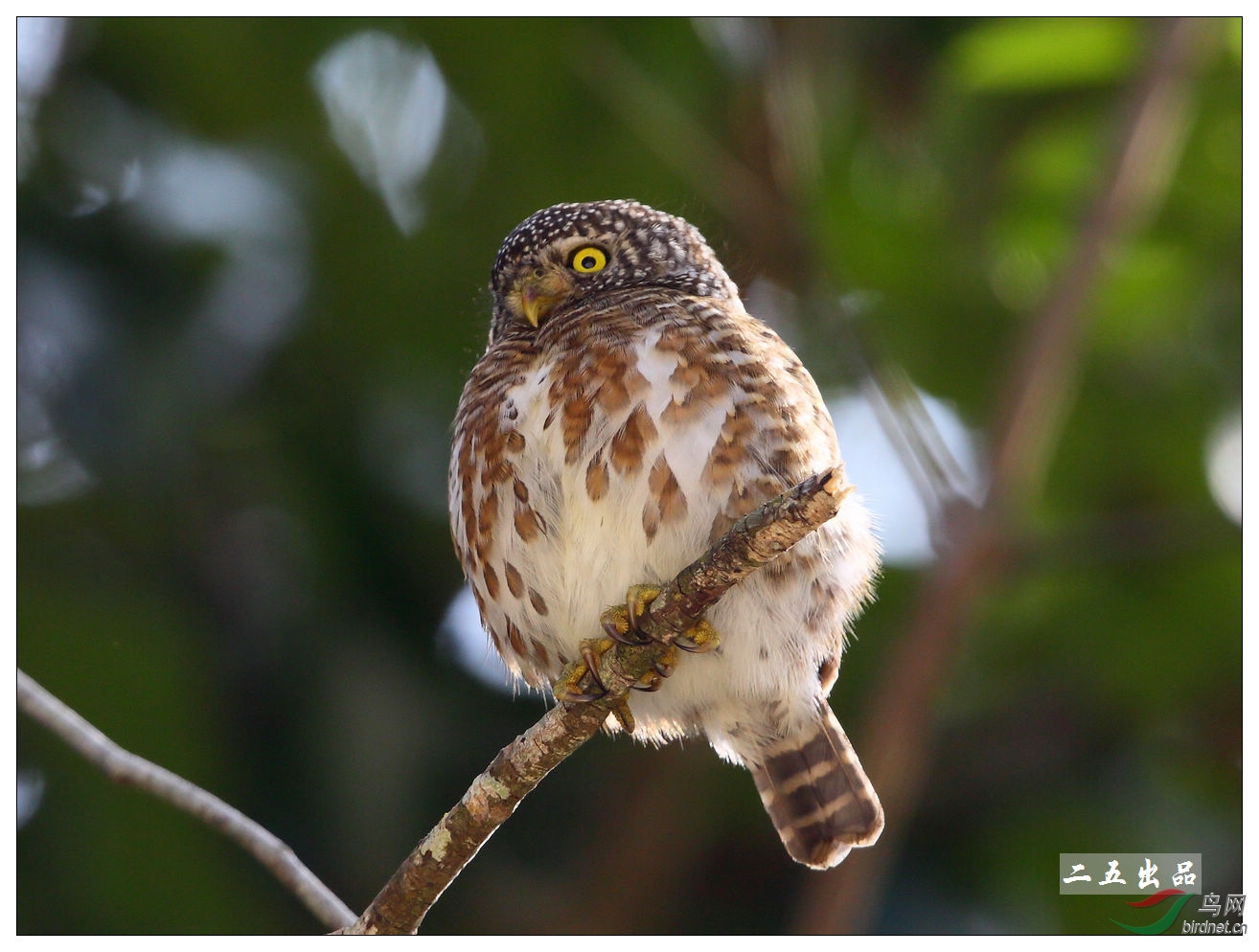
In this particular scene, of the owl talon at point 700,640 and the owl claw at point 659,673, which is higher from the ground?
the owl talon at point 700,640

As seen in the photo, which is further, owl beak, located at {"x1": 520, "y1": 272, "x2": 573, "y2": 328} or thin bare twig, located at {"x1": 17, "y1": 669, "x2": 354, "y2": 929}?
owl beak, located at {"x1": 520, "y1": 272, "x2": 573, "y2": 328}

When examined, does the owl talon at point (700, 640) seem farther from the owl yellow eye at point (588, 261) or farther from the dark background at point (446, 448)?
Answer: the dark background at point (446, 448)

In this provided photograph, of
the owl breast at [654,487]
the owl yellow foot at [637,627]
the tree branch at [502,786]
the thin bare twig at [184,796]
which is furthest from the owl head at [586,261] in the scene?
the thin bare twig at [184,796]

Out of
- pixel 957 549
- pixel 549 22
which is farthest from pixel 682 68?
pixel 957 549

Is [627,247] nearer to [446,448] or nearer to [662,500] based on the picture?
[662,500]

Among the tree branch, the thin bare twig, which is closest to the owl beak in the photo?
the tree branch

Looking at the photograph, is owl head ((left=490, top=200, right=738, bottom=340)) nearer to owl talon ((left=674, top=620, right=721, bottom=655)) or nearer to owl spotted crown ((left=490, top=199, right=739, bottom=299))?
owl spotted crown ((left=490, top=199, right=739, bottom=299))
